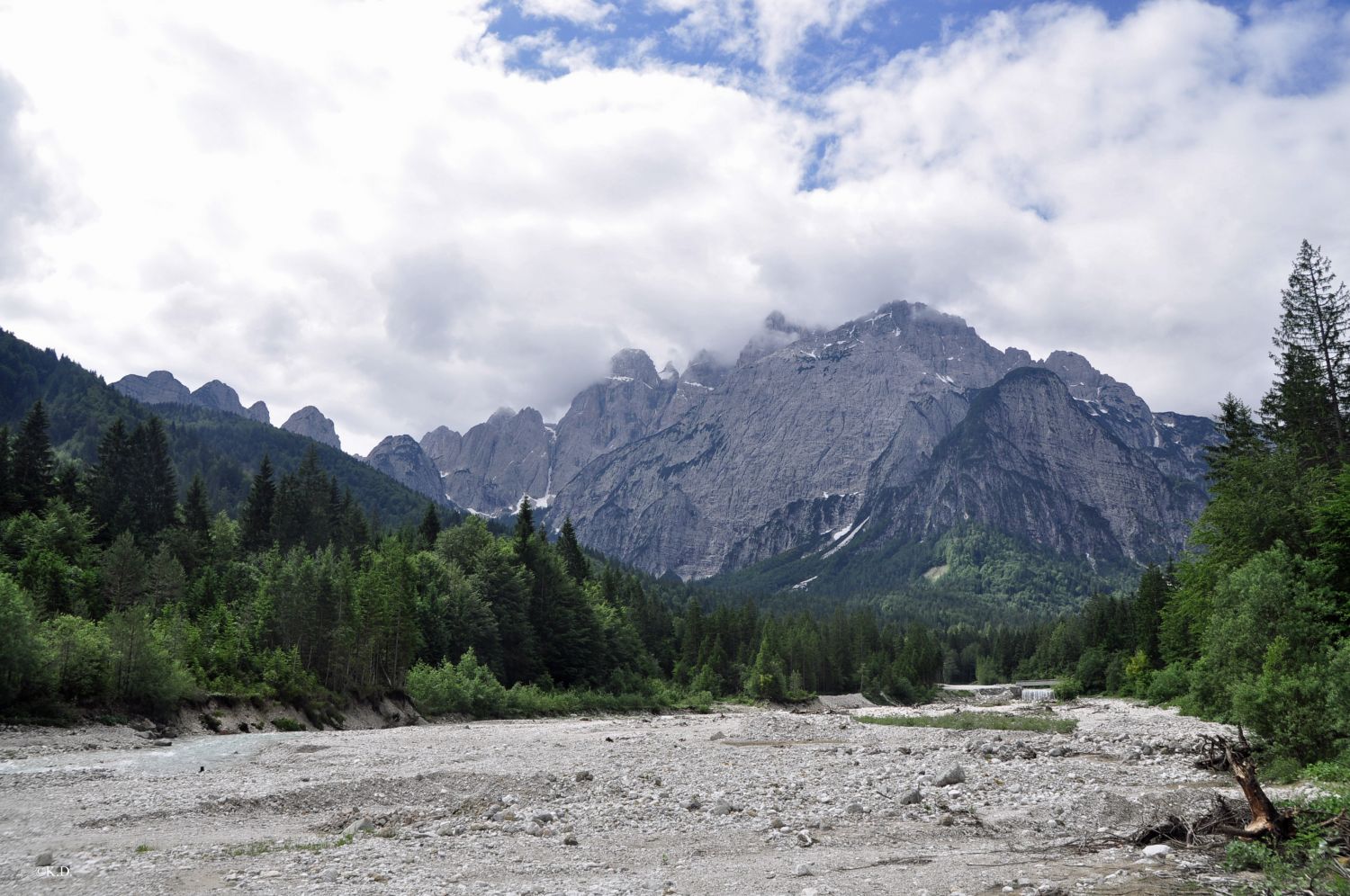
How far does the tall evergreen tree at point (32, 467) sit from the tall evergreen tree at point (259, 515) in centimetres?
2068

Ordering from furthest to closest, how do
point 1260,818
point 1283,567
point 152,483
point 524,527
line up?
point 152,483, point 524,527, point 1283,567, point 1260,818

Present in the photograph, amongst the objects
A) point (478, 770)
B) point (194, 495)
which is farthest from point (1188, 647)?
point (194, 495)

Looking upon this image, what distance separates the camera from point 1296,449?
4791 cm

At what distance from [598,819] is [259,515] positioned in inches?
3752

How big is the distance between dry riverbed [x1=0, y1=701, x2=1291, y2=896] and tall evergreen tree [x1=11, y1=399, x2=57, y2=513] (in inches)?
2152

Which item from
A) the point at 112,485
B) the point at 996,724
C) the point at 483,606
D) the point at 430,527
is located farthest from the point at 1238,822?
the point at 112,485

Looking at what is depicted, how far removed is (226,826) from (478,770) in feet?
31.1

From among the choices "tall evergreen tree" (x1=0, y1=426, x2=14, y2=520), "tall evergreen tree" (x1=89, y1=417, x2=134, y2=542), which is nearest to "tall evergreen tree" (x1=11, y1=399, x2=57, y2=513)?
"tall evergreen tree" (x1=0, y1=426, x2=14, y2=520)

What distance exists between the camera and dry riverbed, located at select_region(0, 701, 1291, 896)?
46.3 ft

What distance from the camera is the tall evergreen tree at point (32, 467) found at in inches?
3103

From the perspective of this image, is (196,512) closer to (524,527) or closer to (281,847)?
(524,527)

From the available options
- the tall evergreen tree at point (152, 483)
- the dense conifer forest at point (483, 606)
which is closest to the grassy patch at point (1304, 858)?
the dense conifer forest at point (483, 606)

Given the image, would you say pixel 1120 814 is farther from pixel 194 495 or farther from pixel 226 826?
pixel 194 495

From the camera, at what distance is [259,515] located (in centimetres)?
10206
